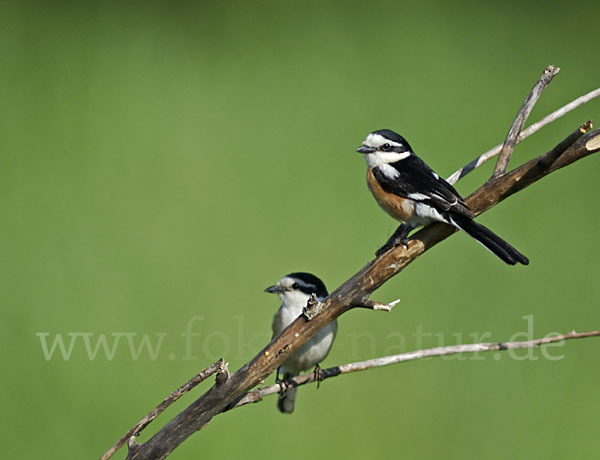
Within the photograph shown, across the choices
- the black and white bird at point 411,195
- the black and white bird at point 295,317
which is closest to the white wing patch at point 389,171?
the black and white bird at point 411,195

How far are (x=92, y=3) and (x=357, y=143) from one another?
177 cm

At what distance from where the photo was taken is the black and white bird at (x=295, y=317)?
6.95 ft

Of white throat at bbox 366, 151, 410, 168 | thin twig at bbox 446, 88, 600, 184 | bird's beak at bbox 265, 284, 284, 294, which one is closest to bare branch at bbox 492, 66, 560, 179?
thin twig at bbox 446, 88, 600, 184

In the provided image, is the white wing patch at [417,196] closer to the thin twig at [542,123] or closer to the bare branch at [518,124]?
the thin twig at [542,123]

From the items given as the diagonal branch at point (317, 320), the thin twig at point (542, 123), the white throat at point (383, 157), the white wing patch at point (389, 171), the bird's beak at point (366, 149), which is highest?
the bird's beak at point (366, 149)

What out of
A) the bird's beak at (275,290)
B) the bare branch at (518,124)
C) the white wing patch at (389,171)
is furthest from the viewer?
the bird's beak at (275,290)

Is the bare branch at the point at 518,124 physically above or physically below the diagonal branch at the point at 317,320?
above

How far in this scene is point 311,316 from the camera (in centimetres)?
117

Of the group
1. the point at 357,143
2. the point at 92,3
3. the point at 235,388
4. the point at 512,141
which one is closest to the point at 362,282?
the point at 235,388

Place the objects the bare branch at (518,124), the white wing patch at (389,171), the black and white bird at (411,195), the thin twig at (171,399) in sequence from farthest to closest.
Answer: the white wing patch at (389,171)
the black and white bird at (411,195)
the bare branch at (518,124)
the thin twig at (171,399)

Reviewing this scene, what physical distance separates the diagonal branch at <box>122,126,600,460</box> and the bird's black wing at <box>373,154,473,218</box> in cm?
14

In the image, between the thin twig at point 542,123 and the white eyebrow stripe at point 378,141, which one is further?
the white eyebrow stripe at point 378,141

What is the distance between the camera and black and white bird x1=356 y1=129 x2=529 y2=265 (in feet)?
4.39

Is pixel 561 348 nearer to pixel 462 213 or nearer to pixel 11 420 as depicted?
pixel 462 213
